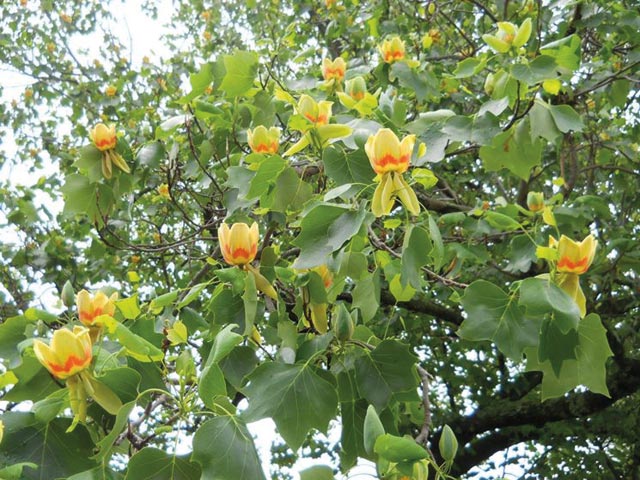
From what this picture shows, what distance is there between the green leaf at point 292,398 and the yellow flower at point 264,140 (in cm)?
54

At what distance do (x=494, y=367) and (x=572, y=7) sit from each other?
123 inches

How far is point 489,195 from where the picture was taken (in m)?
4.91

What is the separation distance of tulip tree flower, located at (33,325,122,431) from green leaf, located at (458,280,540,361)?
65 centimetres

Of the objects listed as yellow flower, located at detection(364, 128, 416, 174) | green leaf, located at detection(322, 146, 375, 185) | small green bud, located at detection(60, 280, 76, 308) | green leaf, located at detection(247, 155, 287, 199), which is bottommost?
small green bud, located at detection(60, 280, 76, 308)

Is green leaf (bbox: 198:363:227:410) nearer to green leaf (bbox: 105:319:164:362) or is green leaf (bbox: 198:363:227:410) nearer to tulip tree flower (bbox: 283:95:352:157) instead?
green leaf (bbox: 105:319:164:362)

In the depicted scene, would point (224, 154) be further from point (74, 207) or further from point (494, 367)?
point (494, 367)

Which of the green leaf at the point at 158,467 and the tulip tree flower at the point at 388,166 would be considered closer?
the green leaf at the point at 158,467

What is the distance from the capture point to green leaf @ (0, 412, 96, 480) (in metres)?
1.12

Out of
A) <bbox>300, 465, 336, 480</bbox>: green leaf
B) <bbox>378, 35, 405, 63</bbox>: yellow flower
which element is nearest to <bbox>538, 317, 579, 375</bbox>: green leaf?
<bbox>300, 465, 336, 480</bbox>: green leaf

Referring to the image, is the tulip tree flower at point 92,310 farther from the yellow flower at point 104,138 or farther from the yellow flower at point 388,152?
the yellow flower at point 104,138

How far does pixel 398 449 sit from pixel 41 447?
54 cm

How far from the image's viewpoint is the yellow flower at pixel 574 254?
1.27 metres

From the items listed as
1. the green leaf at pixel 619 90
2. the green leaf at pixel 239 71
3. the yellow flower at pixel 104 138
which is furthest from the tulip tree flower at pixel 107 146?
the green leaf at pixel 619 90

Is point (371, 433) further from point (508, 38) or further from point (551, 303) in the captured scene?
point (508, 38)
